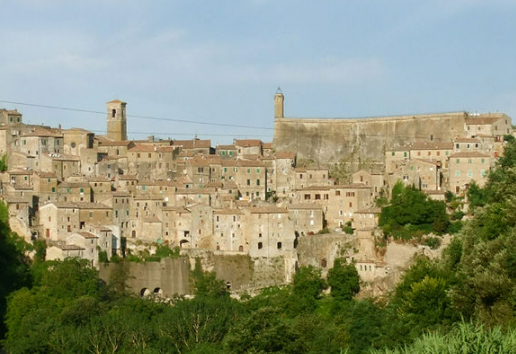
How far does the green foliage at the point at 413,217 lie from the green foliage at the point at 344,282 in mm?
3178

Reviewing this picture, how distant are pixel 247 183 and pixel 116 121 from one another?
15823 millimetres

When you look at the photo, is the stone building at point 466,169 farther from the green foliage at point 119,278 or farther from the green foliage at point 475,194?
the green foliage at point 119,278

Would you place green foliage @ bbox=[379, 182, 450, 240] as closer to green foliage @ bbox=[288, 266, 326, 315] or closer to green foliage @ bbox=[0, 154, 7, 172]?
green foliage @ bbox=[288, 266, 326, 315]

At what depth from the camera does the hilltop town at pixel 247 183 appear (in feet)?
216

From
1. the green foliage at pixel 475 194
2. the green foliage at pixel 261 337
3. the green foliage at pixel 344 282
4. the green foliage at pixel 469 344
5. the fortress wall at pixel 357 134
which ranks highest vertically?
the fortress wall at pixel 357 134

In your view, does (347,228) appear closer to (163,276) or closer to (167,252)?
(167,252)

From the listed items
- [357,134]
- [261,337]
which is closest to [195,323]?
[261,337]

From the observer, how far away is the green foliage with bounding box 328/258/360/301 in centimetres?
6097

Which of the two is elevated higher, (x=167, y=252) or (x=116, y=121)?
(x=116, y=121)

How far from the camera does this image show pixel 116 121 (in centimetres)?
8569

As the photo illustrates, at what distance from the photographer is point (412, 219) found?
207 feet

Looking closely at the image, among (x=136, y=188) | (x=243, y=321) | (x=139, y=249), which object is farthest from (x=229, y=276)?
(x=243, y=321)

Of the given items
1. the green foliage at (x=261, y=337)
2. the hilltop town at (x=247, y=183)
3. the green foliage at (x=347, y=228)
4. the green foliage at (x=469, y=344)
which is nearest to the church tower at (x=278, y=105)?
the hilltop town at (x=247, y=183)

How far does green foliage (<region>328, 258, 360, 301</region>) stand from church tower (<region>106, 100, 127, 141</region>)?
27902 mm
